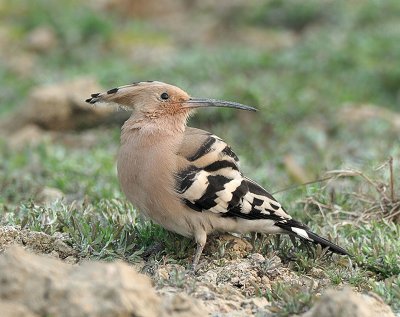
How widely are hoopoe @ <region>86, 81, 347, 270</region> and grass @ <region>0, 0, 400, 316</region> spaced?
184 mm

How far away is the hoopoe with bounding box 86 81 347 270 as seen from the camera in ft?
13.1

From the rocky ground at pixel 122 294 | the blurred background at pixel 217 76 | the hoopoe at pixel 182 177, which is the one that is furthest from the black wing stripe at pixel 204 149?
the blurred background at pixel 217 76

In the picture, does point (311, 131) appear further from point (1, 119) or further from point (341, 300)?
point (341, 300)

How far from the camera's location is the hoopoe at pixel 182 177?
3990 mm

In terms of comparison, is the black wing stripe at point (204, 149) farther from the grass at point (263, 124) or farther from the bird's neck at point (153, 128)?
the grass at point (263, 124)

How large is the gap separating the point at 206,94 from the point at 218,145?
12.6ft

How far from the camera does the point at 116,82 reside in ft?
29.1

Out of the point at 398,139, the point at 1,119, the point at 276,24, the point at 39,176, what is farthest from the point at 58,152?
the point at 276,24

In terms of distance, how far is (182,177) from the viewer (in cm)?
402

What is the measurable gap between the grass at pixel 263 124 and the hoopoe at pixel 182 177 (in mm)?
184

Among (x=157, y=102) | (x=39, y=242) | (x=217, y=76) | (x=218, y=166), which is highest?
(x=217, y=76)

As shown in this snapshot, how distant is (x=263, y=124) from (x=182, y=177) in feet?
12.4

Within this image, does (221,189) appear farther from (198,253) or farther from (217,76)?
(217,76)

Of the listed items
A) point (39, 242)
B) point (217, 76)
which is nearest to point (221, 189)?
point (39, 242)
